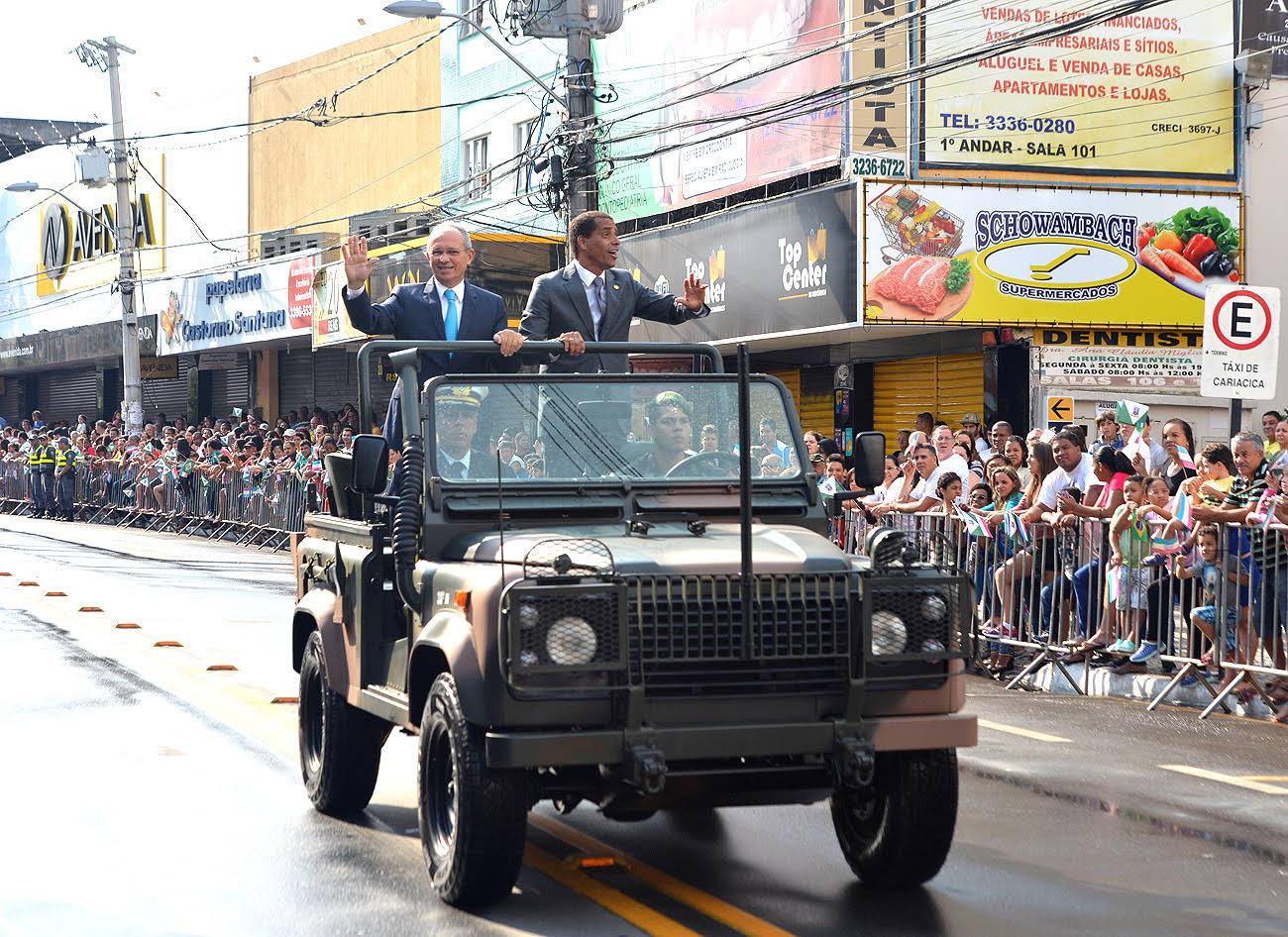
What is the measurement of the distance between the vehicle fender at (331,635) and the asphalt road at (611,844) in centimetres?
64

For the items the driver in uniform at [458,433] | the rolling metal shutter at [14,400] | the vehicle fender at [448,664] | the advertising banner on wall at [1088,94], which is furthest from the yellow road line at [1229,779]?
the rolling metal shutter at [14,400]

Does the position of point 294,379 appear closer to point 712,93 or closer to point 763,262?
point 712,93

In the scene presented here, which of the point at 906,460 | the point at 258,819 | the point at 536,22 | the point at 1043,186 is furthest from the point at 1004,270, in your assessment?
the point at 258,819

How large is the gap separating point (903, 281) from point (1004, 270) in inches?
52.9

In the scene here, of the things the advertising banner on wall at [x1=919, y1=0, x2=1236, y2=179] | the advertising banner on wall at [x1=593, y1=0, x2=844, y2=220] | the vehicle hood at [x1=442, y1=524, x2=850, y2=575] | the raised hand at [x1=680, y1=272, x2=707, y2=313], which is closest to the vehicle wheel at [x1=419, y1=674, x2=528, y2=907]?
the vehicle hood at [x1=442, y1=524, x2=850, y2=575]

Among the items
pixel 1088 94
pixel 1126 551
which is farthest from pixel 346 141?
pixel 1126 551

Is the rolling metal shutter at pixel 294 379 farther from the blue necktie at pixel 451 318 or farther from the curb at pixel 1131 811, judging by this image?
the blue necktie at pixel 451 318

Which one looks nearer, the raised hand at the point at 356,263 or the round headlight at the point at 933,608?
the round headlight at the point at 933,608

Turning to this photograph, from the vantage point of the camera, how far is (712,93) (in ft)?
95.5

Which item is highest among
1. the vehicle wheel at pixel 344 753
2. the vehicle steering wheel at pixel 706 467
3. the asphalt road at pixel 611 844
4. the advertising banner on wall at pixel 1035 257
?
the advertising banner on wall at pixel 1035 257

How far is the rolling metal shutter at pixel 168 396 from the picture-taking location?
50344mm

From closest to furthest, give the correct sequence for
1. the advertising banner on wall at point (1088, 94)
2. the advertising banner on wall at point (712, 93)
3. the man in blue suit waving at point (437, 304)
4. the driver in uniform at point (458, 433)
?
the driver in uniform at point (458, 433), the man in blue suit waving at point (437, 304), the advertising banner on wall at point (1088, 94), the advertising banner on wall at point (712, 93)

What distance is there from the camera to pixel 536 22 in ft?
73.4

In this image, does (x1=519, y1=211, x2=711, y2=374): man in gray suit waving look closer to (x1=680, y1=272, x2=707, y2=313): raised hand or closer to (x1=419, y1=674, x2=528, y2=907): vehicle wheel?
(x1=680, y1=272, x2=707, y2=313): raised hand
